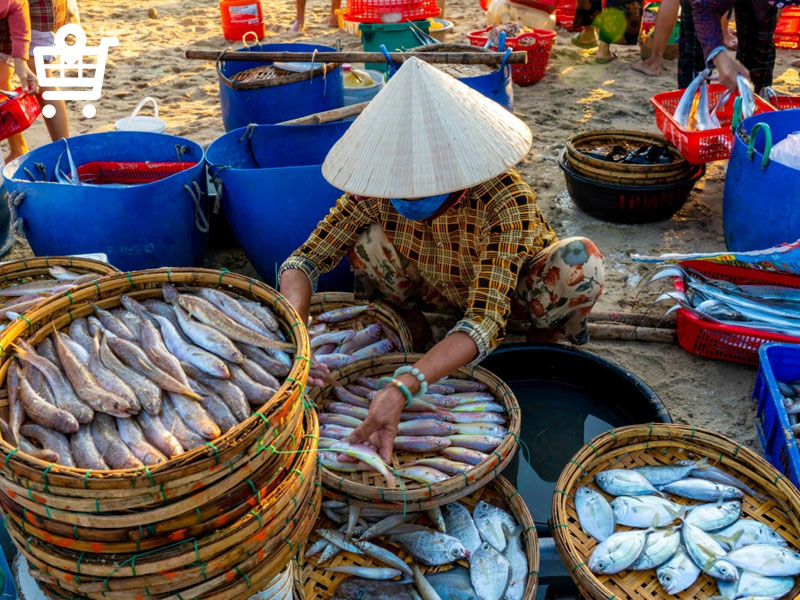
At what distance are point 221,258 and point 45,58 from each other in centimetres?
246

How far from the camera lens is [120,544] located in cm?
151

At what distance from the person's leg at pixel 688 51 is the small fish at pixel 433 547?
4.84 meters

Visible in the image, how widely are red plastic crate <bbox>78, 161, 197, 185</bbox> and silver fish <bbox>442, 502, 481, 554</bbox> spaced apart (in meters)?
2.44

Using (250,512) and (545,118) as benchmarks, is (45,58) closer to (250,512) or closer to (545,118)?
(545,118)

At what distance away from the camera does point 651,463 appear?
2502 millimetres

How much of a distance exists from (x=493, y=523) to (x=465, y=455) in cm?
25

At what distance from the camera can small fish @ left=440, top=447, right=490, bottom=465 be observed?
2395 millimetres

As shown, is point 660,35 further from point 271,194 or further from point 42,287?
point 42,287

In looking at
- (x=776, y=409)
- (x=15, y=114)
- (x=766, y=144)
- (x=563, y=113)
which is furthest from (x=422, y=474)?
(x=563, y=113)

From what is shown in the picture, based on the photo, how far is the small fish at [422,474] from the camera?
2305 millimetres

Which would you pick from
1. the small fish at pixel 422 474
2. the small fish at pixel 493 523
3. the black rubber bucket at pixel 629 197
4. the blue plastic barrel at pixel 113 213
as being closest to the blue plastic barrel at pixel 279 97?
the blue plastic barrel at pixel 113 213

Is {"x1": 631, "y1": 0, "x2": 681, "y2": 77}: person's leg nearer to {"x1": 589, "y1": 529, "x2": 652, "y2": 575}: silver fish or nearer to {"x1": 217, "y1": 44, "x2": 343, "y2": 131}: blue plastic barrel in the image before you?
{"x1": 217, "y1": 44, "x2": 343, "y2": 131}: blue plastic barrel

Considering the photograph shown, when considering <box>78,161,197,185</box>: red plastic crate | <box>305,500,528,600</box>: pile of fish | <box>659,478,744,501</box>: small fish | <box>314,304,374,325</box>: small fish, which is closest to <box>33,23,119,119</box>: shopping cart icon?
<box>78,161,197,185</box>: red plastic crate

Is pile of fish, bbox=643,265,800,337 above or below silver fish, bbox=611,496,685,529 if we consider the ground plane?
above
